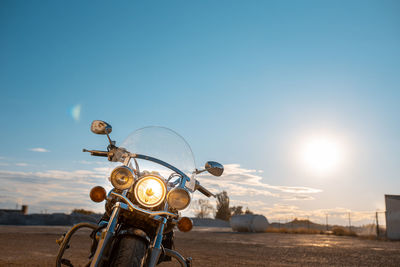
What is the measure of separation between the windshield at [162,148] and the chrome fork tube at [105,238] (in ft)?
2.14

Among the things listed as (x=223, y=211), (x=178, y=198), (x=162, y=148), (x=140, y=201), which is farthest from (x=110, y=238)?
(x=223, y=211)

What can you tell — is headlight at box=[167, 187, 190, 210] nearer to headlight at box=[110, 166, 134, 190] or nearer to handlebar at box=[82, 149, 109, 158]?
headlight at box=[110, 166, 134, 190]

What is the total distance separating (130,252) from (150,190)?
0.42 meters

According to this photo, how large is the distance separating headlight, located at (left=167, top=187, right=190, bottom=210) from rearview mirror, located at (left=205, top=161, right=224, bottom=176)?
644 millimetres

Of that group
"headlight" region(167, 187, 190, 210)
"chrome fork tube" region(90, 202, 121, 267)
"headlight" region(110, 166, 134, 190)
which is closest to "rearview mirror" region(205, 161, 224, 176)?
"headlight" region(167, 187, 190, 210)

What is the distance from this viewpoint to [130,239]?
2205mm

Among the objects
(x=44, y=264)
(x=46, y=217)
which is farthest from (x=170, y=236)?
(x=46, y=217)

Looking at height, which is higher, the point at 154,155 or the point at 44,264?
the point at 154,155

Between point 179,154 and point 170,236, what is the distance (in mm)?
710

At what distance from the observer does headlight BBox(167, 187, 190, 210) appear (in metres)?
2.36

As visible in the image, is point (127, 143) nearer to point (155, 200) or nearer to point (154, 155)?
point (154, 155)

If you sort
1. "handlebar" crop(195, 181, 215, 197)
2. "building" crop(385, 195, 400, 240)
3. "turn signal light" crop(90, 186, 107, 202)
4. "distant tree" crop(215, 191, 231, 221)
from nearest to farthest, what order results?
"turn signal light" crop(90, 186, 107, 202) < "handlebar" crop(195, 181, 215, 197) < "building" crop(385, 195, 400, 240) < "distant tree" crop(215, 191, 231, 221)

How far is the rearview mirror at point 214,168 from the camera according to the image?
2985 mm

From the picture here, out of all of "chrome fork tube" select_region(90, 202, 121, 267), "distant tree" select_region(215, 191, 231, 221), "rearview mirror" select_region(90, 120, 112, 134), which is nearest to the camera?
"chrome fork tube" select_region(90, 202, 121, 267)
